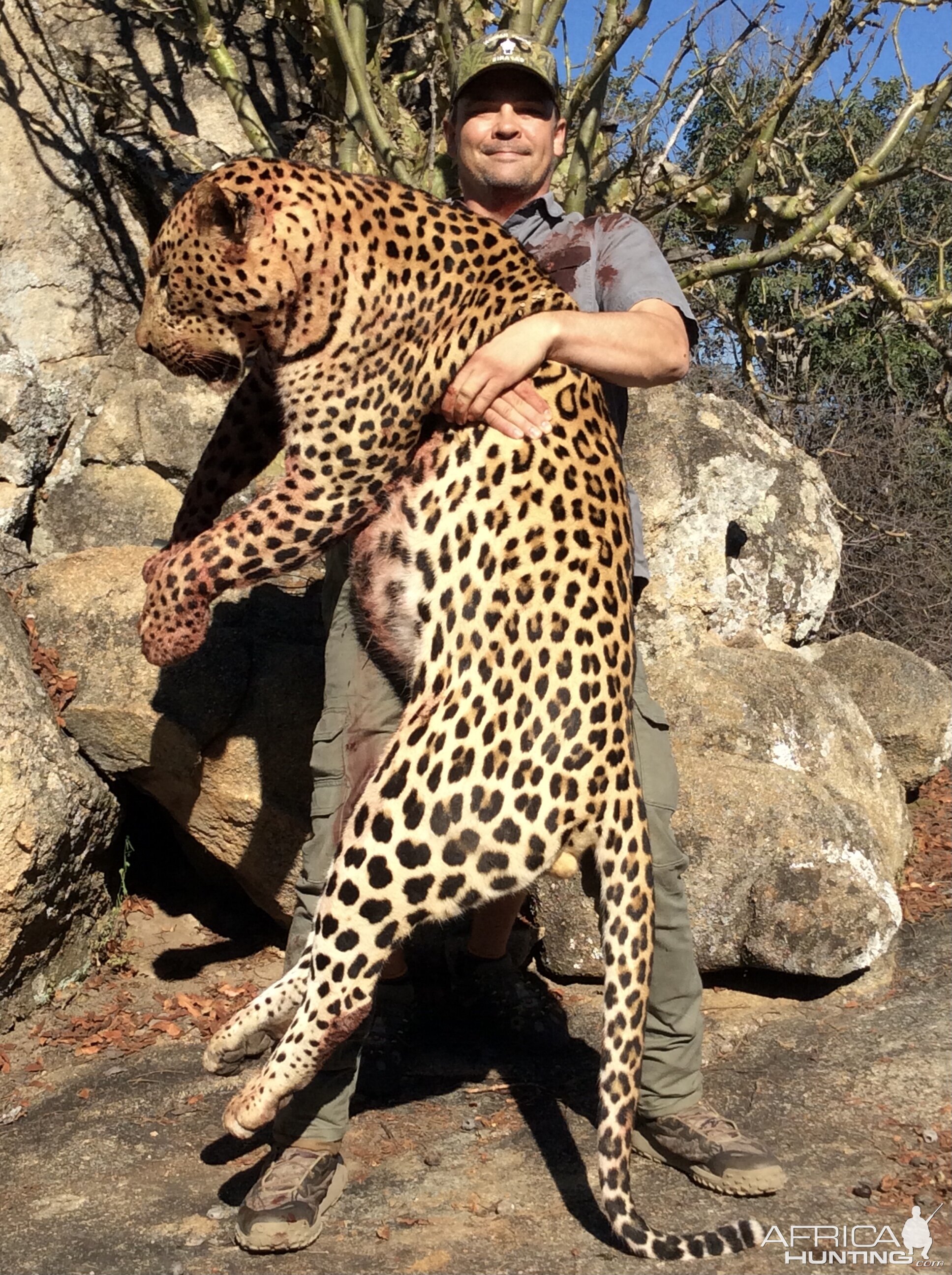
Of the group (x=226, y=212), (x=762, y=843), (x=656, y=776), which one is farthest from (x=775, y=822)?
(x=226, y=212)

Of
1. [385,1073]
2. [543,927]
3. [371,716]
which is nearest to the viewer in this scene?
[371,716]

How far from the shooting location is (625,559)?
3.28 meters

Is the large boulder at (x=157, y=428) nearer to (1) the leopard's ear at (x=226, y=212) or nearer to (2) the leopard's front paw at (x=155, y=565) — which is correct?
(2) the leopard's front paw at (x=155, y=565)

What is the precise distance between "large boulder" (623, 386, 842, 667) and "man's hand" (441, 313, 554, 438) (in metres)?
2.67

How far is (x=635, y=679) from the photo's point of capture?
368cm

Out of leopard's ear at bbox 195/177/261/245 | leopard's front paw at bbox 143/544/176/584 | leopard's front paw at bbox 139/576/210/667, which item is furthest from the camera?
leopard's front paw at bbox 143/544/176/584

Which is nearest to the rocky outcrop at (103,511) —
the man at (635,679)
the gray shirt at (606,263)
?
the man at (635,679)

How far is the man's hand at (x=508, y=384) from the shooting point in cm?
310

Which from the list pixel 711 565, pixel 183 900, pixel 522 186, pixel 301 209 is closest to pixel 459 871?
pixel 301 209

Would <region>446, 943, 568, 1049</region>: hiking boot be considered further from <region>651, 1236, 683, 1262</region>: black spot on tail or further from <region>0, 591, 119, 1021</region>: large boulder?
<region>651, 1236, 683, 1262</region>: black spot on tail

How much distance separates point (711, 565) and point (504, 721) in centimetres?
315

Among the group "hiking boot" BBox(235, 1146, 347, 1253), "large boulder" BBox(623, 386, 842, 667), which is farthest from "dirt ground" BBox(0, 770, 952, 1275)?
"large boulder" BBox(623, 386, 842, 667)

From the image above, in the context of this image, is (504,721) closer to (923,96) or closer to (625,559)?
(625,559)

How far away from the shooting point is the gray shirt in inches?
137
